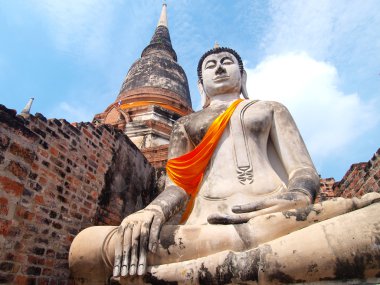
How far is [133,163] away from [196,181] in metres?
2.57

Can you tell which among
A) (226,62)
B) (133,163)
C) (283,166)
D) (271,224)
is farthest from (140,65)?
(271,224)

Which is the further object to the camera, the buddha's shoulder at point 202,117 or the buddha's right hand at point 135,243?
the buddha's shoulder at point 202,117

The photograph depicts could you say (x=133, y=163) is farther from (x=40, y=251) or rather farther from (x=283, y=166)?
(x=283, y=166)

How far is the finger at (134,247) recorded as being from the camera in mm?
1825

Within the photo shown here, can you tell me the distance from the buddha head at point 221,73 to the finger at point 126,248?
5.68 feet

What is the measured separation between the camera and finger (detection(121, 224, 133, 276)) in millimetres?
1828

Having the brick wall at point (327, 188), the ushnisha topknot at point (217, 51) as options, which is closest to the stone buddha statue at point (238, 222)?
the ushnisha topknot at point (217, 51)

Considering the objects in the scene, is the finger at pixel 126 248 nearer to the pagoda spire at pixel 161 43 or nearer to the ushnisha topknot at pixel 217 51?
the ushnisha topknot at pixel 217 51

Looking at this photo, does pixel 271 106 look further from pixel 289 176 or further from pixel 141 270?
pixel 141 270

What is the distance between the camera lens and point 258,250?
1658 millimetres

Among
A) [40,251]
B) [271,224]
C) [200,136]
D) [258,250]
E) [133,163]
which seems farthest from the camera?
[133,163]

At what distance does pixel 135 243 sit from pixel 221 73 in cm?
191

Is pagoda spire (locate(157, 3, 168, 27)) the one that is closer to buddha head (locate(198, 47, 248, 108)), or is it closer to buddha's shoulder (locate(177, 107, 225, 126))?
buddha head (locate(198, 47, 248, 108))

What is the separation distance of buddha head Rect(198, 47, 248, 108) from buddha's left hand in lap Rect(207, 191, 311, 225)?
1466 mm
